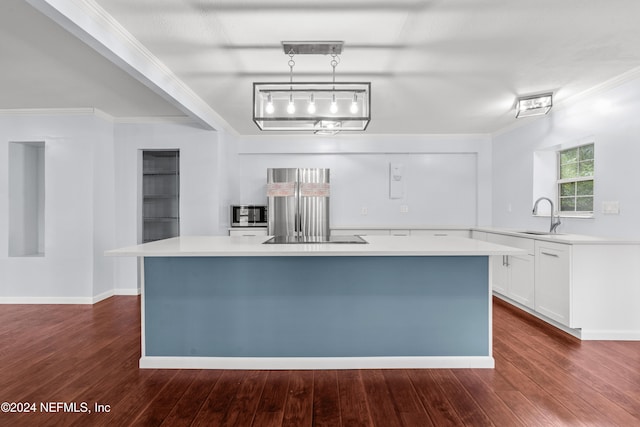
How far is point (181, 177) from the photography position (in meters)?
4.68

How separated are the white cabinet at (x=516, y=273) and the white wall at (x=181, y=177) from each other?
12.0ft

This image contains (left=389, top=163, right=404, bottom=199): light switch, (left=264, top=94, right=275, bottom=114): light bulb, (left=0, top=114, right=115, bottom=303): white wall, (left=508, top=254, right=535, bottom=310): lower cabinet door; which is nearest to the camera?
(left=264, top=94, right=275, bottom=114): light bulb

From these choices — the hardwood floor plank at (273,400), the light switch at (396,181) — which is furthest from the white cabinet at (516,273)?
the hardwood floor plank at (273,400)

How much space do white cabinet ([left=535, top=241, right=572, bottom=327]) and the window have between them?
959mm

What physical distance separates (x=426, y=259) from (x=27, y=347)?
344cm

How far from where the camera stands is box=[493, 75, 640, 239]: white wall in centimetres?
315

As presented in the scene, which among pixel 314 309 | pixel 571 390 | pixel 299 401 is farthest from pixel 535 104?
pixel 299 401

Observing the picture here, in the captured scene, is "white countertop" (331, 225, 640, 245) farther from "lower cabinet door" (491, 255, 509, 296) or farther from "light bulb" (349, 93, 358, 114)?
"light bulb" (349, 93, 358, 114)

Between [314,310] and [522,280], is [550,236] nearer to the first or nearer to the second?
[522,280]

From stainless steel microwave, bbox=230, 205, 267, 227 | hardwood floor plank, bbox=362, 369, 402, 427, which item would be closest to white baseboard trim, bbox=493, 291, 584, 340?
hardwood floor plank, bbox=362, 369, 402, 427

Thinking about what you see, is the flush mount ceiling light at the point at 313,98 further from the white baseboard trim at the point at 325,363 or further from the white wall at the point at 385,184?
the white wall at the point at 385,184

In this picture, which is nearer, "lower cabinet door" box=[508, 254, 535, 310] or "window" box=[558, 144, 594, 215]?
"lower cabinet door" box=[508, 254, 535, 310]

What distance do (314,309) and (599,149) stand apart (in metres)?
3.36

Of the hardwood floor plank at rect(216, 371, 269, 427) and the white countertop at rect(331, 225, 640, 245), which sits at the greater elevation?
the white countertop at rect(331, 225, 640, 245)
